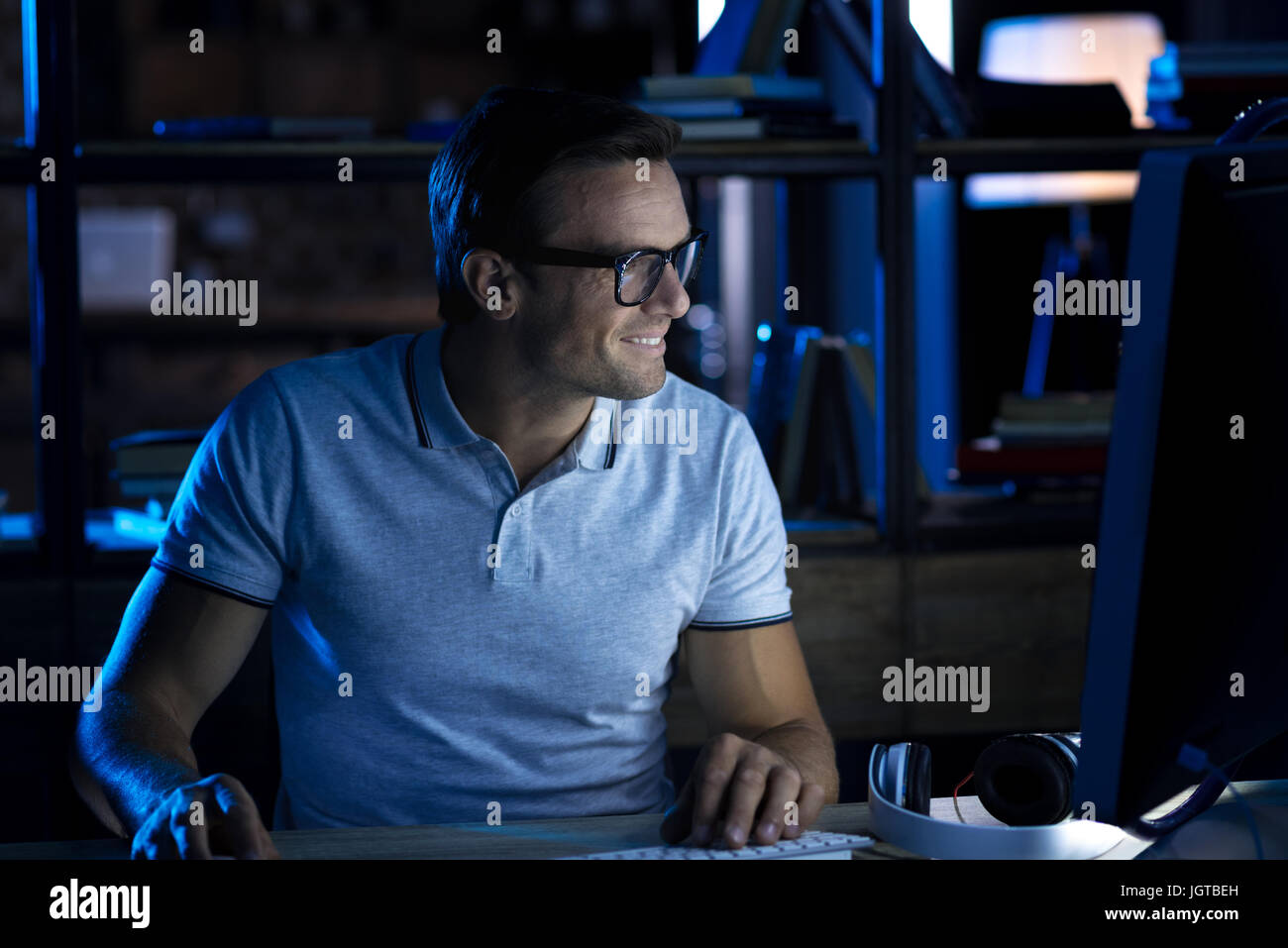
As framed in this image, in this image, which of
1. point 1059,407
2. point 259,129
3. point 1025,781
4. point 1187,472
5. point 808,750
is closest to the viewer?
point 1187,472

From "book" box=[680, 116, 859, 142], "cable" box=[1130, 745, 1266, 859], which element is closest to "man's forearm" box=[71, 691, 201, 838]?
"cable" box=[1130, 745, 1266, 859]

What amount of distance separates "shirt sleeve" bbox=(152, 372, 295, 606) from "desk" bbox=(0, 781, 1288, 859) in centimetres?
35

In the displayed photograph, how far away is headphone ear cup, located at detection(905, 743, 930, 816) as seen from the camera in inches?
38.3

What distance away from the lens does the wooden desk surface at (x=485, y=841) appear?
0.95 metres

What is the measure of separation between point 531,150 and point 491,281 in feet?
0.51

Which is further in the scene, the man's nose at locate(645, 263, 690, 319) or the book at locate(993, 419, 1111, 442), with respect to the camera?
the book at locate(993, 419, 1111, 442)

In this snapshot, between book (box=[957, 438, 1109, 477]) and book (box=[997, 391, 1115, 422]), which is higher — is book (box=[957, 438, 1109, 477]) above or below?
below

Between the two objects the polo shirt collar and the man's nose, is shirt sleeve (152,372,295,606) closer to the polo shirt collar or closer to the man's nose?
the polo shirt collar

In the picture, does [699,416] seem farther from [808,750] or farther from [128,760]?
[128,760]

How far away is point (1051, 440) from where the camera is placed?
223 cm

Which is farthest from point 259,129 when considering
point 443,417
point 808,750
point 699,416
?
point 808,750

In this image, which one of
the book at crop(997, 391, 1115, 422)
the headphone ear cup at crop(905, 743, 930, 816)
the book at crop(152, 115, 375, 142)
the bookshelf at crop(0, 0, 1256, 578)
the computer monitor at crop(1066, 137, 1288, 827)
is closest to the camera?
the computer monitor at crop(1066, 137, 1288, 827)

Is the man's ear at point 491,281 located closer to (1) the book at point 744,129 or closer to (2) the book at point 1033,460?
(1) the book at point 744,129
